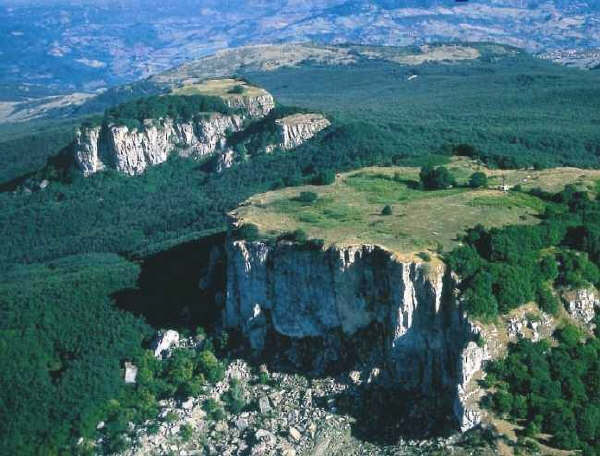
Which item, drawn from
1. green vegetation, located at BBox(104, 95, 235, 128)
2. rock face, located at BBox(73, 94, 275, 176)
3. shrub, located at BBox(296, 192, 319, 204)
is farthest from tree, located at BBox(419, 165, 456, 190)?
green vegetation, located at BBox(104, 95, 235, 128)

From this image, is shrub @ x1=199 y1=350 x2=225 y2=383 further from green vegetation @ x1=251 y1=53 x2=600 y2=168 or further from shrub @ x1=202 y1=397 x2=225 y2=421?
green vegetation @ x1=251 y1=53 x2=600 y2=168

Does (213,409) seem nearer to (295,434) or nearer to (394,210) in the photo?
(295,434)

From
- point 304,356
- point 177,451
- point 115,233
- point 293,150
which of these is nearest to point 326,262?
point 304,356

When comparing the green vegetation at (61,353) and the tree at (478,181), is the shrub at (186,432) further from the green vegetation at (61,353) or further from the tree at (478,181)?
the tree at (478,181)

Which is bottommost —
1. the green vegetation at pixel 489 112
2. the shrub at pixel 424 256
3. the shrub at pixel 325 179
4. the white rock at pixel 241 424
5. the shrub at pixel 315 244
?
the green vegetation at pixel 489 112

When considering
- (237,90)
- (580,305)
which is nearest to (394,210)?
(580,305)

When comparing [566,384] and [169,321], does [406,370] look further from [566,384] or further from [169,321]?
[169,321]

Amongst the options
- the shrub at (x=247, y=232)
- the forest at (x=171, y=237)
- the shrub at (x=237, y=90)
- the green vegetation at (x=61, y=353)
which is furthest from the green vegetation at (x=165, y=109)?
the shrub at (x=247, y=232)
